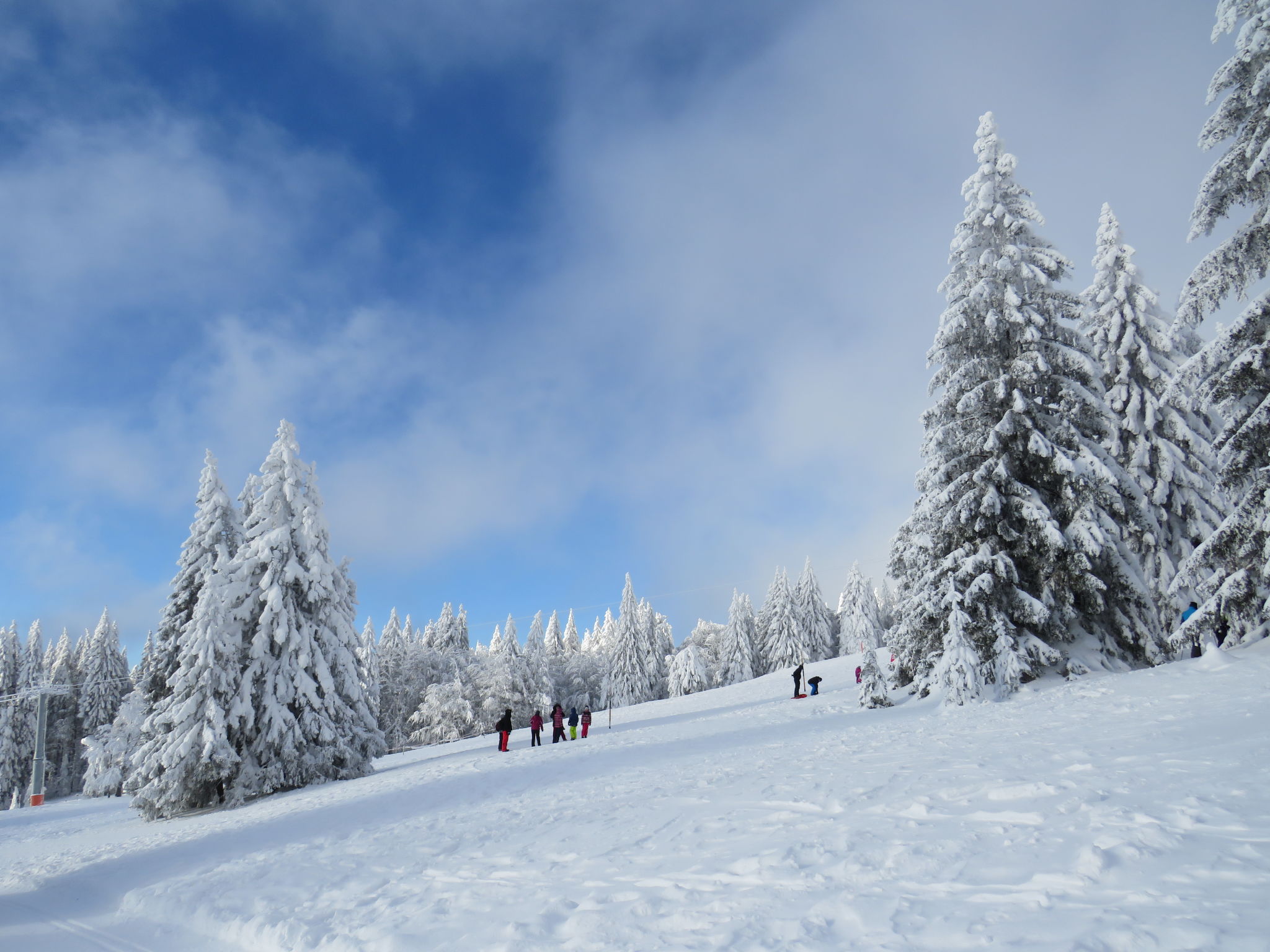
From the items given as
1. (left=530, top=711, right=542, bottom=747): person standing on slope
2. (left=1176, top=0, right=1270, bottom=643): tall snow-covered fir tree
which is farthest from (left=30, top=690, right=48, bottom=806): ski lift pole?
(left=1176, top=0, right=1270, bottom=643): tall snow-covered fir tree

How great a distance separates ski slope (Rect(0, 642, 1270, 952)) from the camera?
5.55m

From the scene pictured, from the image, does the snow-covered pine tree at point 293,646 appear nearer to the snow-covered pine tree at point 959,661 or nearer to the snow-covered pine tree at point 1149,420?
the snow-covered pine tree at point 959,661

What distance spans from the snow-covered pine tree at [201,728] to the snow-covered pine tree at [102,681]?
2043 inches

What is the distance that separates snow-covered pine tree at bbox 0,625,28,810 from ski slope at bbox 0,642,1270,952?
6077 centimetres

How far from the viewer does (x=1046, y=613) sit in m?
16.0

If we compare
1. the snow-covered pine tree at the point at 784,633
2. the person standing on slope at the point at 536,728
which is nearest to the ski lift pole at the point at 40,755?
the person standing on slope at the point at 536,728

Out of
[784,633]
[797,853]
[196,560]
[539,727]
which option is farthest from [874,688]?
[784,633]

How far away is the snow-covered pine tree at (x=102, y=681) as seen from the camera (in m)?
63.9

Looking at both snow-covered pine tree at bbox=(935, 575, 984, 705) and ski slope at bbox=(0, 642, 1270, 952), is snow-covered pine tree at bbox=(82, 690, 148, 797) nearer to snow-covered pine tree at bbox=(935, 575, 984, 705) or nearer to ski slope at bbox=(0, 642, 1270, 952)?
ski slope at bbox=(0, 642, 1270, 952)

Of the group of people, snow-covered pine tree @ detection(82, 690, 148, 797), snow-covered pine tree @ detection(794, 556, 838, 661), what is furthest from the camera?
snow-covered pine tree @ detection(794, 556, 838, 661)

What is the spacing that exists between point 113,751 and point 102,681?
1146 inches

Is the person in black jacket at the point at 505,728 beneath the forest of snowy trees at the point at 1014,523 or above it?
beneath

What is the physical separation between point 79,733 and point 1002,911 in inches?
3523

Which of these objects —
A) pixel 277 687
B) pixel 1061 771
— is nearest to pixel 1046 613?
pixel 1061 771
